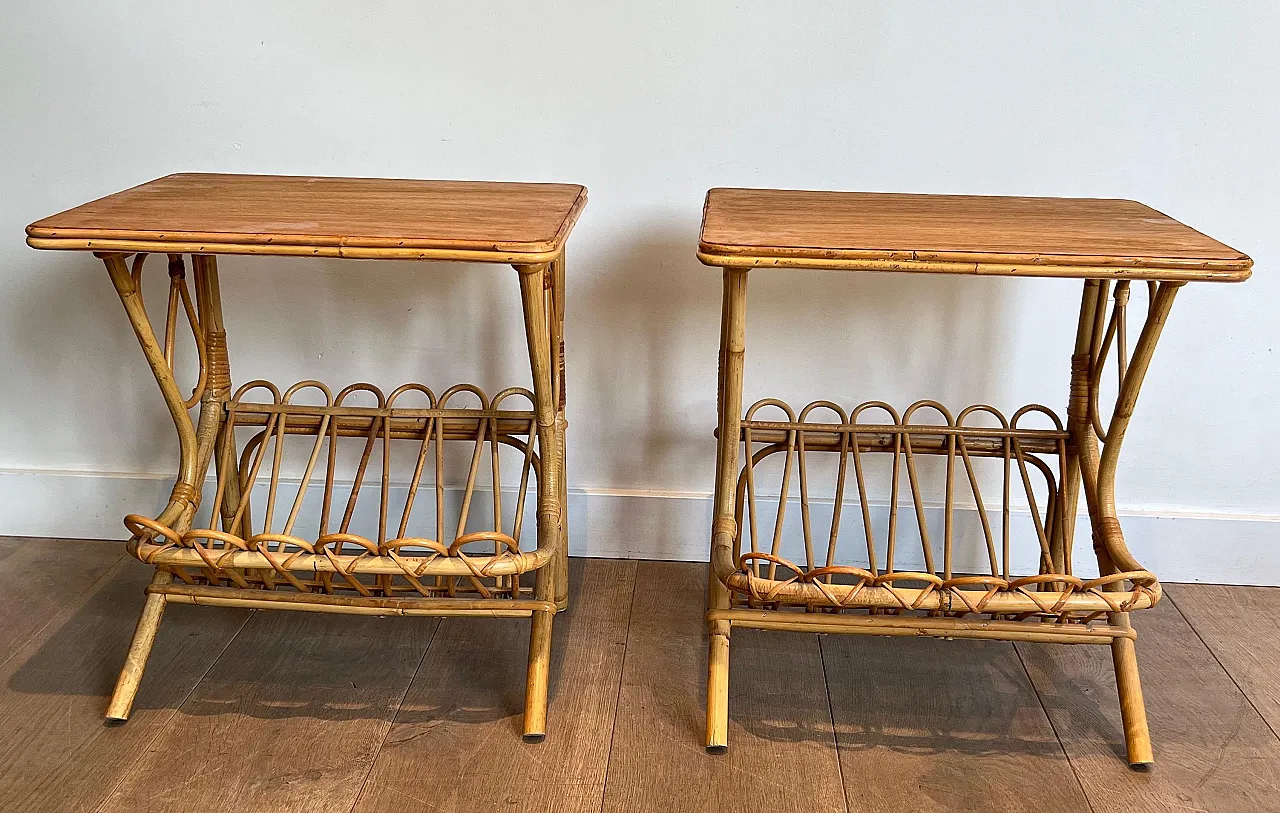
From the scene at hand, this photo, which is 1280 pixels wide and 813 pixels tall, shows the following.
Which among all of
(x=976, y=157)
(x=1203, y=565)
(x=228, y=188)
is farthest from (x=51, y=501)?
(x=1203, y=565)

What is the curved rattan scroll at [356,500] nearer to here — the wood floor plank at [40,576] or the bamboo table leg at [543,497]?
the bamboo table leg at [543,497]

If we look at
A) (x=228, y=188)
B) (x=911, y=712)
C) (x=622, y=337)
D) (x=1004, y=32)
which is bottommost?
(x=911, y=712)

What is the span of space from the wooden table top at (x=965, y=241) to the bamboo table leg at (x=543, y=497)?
11.0 inches

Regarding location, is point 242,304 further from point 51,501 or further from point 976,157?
point 976,157

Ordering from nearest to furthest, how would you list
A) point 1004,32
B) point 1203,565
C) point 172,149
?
point 1004,32 → point 172,149 → point 1203,565

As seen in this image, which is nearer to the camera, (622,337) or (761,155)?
(761,155)

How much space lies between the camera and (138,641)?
1.63 meters

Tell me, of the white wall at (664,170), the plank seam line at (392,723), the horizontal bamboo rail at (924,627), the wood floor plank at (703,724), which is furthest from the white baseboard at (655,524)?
the horizontal bamboo rail at (924,627)

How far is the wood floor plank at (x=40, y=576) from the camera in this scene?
1.86 m

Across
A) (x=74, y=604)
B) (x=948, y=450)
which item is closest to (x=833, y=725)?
(x=948, y=450)

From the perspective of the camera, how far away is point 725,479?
1670 mm

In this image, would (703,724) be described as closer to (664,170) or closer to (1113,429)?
(1113,429)

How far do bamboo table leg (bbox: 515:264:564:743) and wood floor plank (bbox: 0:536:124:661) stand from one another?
89 cm

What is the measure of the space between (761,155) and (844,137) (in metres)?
0.14
